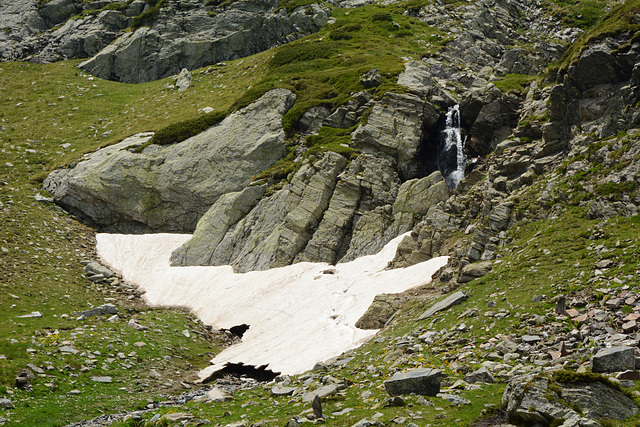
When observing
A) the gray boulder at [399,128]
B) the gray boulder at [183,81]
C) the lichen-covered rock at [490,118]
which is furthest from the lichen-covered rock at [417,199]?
the gray boulder at [183,81]

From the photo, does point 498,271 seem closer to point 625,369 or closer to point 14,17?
point 625,369

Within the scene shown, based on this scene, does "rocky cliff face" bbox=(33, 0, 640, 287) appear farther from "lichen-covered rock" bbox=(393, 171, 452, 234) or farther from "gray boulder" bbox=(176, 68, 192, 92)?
"gray boulder" bbox=(176, 68, 192, 92)

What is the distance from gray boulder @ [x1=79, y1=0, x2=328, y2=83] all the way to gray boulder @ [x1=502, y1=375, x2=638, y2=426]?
11121 cm

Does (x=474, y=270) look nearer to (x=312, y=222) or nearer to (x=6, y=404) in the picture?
(x=312, y=222)

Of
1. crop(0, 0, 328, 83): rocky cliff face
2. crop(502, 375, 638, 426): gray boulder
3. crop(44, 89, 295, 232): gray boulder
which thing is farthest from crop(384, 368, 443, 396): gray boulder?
crop(0, 0, 328, 83): rocky cliff face

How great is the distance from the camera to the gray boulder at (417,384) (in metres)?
15.0

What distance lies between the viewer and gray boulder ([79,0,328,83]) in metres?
110

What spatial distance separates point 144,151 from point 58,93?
4311 cm

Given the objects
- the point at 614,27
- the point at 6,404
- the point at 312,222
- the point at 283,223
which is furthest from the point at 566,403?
the point at 283,223

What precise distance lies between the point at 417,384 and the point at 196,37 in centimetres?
11533

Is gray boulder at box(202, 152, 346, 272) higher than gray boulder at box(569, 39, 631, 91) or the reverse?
the reverse

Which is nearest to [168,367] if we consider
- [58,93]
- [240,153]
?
[240,153]

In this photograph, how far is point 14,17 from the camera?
123 m

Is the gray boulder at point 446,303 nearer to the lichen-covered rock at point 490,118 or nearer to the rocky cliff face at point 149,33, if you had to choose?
the lichen-covered rock at point 490,118
